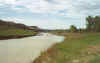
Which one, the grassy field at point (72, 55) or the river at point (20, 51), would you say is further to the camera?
the river at point (20, 51)

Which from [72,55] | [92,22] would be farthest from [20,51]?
[92,22]

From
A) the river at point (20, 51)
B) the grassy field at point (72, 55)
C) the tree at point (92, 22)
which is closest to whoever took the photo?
the grassy field at point (72, 55)

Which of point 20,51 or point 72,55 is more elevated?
point 72,55

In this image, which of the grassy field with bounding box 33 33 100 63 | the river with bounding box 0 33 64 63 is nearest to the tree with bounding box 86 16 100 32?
the river with bounding box 0 33 64 63

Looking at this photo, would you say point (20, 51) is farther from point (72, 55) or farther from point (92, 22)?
point (92, 22)

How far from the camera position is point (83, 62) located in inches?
448

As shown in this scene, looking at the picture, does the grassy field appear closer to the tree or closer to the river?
the river

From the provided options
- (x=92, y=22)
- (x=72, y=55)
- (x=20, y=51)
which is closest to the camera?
(x=72, y=55)

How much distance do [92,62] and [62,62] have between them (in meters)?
3.08

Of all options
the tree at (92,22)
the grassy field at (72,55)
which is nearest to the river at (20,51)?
the grassy field at (72,55)

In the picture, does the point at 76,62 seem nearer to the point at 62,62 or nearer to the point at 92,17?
the point at 62,62

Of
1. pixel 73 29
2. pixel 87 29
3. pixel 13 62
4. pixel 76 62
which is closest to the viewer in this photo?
pixel 76 62

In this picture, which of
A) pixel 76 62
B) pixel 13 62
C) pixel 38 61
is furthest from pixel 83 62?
pixel 13 62

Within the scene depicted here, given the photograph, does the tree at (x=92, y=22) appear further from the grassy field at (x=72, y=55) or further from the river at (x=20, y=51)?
the grassy field at (x=72, y=55)
